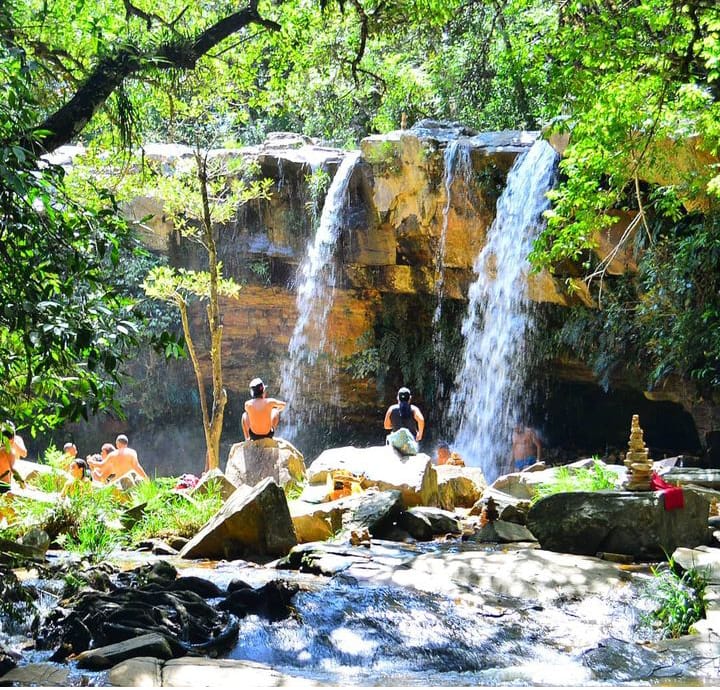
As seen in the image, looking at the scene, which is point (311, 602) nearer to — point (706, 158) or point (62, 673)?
point (62, 673)

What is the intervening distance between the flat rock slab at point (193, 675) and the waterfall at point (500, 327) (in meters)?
11.6

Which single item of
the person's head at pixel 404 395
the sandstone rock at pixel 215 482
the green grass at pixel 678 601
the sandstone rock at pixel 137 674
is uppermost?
the person's head at pixel 404 395

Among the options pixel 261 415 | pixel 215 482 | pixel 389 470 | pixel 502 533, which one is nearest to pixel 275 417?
pixel 261 415

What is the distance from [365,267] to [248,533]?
10693 mm

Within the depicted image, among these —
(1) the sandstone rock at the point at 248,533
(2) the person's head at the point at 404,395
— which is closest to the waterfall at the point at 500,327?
(2) the person's head at the point at 404,395

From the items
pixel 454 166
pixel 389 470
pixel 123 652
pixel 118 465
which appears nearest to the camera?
pixel 123 652

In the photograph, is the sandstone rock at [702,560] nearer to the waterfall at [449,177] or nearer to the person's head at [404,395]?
the person's head at [404,395]

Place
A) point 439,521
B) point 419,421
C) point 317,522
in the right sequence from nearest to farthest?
point 317,522, point 439,521, point 419,421

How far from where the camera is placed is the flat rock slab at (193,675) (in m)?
3.81

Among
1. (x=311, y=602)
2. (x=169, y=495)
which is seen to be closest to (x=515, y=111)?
(x=169, y=495)

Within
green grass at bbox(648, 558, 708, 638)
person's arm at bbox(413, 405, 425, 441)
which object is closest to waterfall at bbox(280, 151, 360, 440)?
person's arm at bbox(413, 405, 425, 441)

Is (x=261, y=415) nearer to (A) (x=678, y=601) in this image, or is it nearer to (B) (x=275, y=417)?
(B) (x=275, y=417)

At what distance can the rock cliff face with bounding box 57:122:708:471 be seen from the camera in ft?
51.0

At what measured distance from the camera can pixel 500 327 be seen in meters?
15.8
